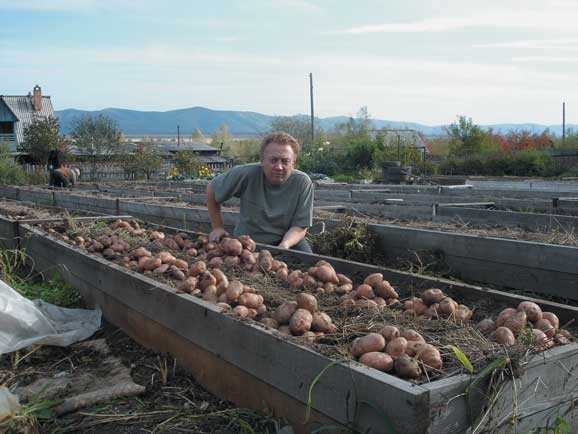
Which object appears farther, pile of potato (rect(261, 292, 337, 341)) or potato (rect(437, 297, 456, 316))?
potato (rect(437, 297, 456, 316))

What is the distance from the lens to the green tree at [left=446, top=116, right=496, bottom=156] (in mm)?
37625

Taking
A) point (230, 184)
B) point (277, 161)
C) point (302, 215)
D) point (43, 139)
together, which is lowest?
point (302, 215)

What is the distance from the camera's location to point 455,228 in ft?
24.0

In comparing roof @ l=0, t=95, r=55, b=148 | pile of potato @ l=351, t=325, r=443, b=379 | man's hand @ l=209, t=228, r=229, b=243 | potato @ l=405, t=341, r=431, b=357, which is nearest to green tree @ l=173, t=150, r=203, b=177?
roof @ l=0, t=95, r=55, b=148

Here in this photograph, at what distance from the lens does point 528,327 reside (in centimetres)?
282

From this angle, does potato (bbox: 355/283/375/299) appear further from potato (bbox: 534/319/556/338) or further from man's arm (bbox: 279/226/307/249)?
man's arm (bbox: 279/226/307/249)

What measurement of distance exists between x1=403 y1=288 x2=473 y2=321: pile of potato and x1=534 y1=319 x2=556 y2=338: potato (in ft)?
1.35

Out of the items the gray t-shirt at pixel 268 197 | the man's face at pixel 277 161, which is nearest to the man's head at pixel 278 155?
the man's face at pixel 277 161

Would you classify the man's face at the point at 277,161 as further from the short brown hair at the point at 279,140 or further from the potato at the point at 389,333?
the potato at the point at 389,333

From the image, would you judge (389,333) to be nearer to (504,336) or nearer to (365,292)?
(504,336)

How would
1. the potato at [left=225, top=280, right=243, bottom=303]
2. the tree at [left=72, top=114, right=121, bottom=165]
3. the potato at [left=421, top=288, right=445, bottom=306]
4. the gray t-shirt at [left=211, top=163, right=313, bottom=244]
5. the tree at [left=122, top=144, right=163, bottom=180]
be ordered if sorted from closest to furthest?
the potato at [left=421, top=288, right=445, bottom=306]
the potato at [left=225, top=280, right=243, bottom=303]
the gray t-shirt at [left=211, top=163, right=313, bottom=244]
the tree at [left=122, top=144, right=163, bottom=180]
the tree at [left=72, top=114, right=121, bottom=165]

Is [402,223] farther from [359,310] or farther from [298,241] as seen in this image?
[359,310]

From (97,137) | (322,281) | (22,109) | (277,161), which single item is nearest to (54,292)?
(277,161)

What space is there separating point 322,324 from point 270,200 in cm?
273
